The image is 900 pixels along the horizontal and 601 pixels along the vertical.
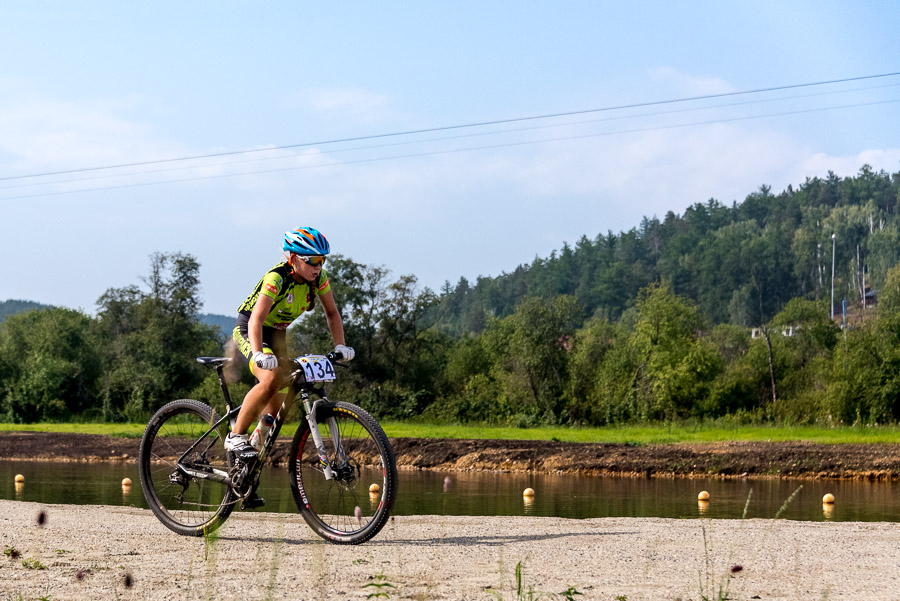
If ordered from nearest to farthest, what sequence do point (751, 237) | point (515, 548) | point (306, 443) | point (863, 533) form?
point (515, 548) < point (306, 443) < point (863, 533) < point (751, 237)

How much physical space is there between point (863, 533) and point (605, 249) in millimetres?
172588

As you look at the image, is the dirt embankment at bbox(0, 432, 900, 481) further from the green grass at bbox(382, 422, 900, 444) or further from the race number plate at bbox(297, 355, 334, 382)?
the race number plate at bbox(297, 355, 334, 382)

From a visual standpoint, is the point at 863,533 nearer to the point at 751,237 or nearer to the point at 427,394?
the point at 427,394

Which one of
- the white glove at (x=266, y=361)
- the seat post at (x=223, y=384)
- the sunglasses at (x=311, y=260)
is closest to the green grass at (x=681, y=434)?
the seat post at (x=223, y=384)

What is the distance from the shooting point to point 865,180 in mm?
190625

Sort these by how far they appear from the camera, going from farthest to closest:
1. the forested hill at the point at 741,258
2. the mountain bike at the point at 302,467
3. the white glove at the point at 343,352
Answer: the forested hill at the point at 741,258
the white glove at the point at 343,352
the mountain bike at the point at 302,467

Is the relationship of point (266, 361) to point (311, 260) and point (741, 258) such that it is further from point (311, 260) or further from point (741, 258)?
point (741, 258)

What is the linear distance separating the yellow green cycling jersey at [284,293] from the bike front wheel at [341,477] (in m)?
0.79

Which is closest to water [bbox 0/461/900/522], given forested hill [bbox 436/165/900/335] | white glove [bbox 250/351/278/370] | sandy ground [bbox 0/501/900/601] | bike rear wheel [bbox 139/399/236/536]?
sandy ground [bbox 0/501/900/601]

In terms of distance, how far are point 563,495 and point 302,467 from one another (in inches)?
447

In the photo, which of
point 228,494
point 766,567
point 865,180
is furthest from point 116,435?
point 865,180

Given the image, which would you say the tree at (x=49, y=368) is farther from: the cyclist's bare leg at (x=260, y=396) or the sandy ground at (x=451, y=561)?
the cyclist's bare leg at (x=260, y=396)

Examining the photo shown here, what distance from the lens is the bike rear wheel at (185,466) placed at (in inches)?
316

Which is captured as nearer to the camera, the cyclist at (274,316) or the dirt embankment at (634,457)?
the cyclist at (274,316)
